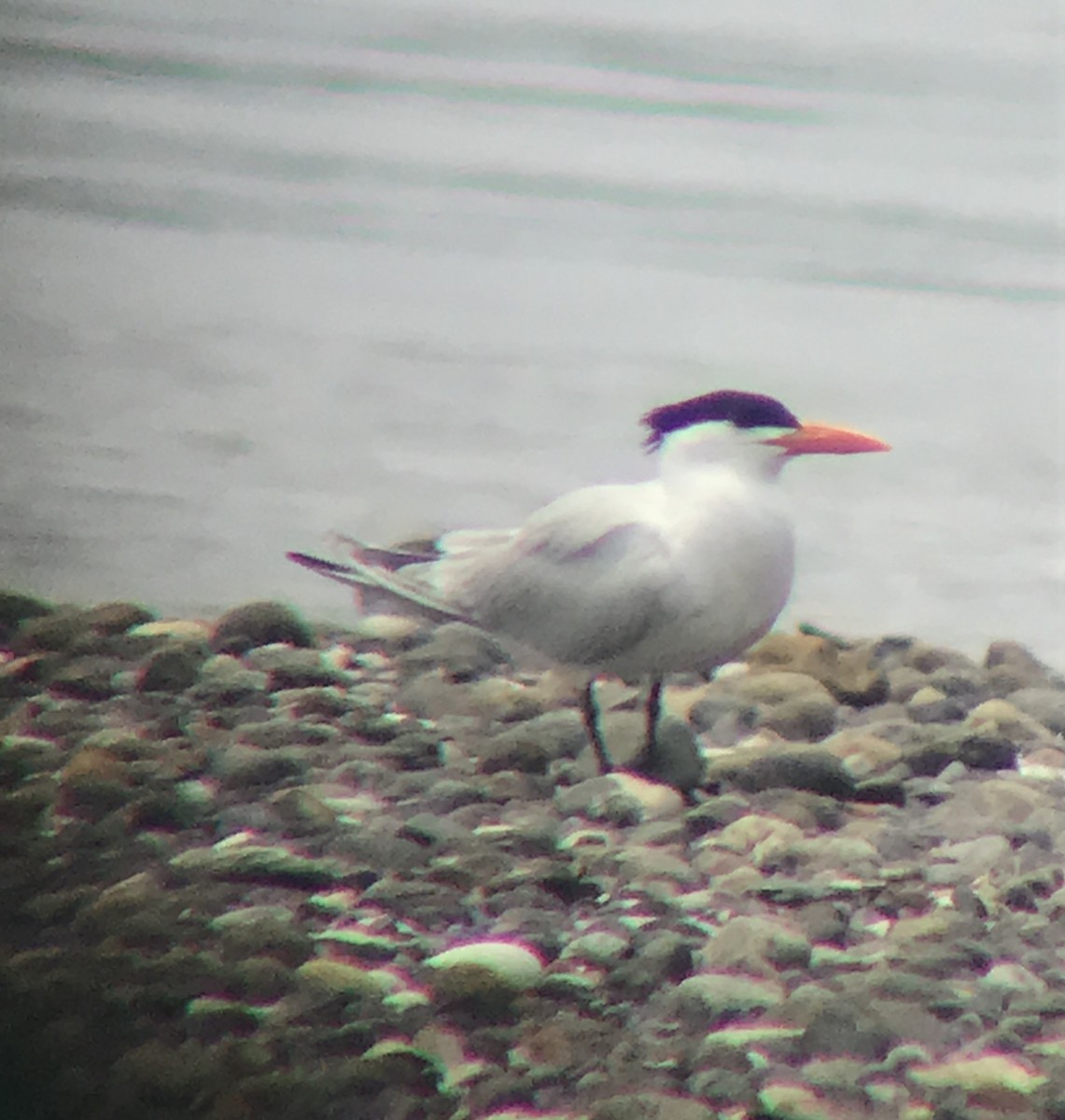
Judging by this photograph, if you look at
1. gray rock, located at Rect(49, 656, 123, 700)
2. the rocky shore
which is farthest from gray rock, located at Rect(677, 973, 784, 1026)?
gray rock, located at Rect(49, 656, 123, 700)

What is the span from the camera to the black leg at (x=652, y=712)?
1.58m

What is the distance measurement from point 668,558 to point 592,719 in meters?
0.20

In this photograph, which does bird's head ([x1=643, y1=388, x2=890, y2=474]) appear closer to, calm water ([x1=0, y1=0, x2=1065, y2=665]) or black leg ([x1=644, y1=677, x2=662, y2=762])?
calm water ([x1=0, y1=0, x2=1065, y2=665])

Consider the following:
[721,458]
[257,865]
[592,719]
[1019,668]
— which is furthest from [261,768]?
[1019,668]

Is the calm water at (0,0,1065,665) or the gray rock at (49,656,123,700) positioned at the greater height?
the calm water at (0,0,1065,665)

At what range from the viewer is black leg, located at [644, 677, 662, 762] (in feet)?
5.19

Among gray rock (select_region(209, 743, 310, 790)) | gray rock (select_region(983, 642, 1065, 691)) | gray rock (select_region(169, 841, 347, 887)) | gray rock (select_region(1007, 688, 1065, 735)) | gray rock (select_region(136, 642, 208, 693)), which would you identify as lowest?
gray rock (select_region(169, 841, 347, 887))

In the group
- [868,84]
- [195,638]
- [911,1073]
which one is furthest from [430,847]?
[868,84]

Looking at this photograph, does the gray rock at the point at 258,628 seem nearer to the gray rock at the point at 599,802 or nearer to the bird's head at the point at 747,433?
the gray rock at the point at 599,802

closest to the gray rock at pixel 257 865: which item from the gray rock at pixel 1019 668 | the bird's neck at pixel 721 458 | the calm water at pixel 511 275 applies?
the calm water at pixel 511 275

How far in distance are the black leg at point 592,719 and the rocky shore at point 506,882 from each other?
0.02 metres

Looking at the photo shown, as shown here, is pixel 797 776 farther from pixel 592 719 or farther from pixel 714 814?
pixel 592 719

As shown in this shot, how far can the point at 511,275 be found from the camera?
5.43 feet

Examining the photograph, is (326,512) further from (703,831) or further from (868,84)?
(868,84)
